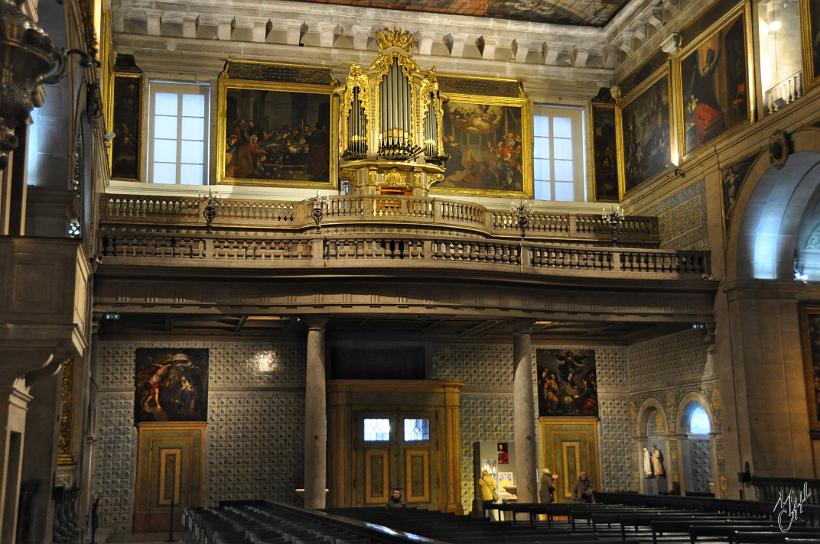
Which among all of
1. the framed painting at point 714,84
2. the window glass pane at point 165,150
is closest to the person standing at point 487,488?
the framed painting at point 714,84

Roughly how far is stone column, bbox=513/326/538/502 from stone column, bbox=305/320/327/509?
13.1 ft

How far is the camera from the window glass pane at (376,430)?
23.7m

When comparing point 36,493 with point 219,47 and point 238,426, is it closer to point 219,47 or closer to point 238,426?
point 238,426

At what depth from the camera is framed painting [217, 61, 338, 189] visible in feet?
81.9

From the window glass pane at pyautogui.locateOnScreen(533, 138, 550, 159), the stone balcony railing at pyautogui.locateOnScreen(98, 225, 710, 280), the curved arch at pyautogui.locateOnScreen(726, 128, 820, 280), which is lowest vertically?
the stone balcony railing at pyautogui.locateOnScreen(98, 225, 710, 280)

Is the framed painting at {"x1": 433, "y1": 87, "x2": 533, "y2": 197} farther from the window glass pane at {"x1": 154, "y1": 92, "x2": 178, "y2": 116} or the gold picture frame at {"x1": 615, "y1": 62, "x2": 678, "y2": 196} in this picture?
the window glass pane at {"x1": 154, "y1": 92, "x2": 178, "y2": 116}

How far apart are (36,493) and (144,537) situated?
8.84 m

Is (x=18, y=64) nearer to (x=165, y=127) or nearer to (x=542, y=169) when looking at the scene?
(x=165, y=127)

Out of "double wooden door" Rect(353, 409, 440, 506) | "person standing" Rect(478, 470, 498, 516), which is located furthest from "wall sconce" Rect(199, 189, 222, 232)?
"person standing" Rect(478, 470, 498, 516)

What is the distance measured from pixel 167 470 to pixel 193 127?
28.1ft

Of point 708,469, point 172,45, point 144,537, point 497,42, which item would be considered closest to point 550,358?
point 708,469

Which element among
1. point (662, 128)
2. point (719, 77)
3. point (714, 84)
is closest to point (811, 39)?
point (719, 77)

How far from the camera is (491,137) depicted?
26.4 meters

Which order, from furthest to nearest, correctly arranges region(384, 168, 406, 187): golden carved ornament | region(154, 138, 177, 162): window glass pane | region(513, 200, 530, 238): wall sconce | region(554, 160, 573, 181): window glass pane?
region(554, 160, 573, 181): window glass pane → region(154, 138, 177, 162): window glass pane → region(513, 200, 530, 238): wall sconce → region(384, 168, 406, 187): golden carved ornament
